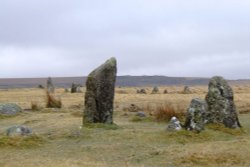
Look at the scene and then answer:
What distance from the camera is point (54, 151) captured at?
50.1 feet

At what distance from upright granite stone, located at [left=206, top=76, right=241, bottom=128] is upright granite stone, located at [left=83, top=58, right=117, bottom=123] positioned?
12.9ft

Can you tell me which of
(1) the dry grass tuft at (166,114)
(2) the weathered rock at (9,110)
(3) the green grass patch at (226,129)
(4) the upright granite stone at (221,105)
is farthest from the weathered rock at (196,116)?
(2) the weathered rock at (9,110)

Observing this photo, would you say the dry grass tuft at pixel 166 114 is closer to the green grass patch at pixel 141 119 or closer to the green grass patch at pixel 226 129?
the green grass patch at pixel 141 119

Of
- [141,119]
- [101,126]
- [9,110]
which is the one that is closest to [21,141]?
[101,126]

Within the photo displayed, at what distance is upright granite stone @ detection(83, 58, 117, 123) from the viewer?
20.5 meters

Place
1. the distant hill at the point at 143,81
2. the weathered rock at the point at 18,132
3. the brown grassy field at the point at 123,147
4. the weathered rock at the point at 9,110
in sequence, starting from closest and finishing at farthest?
the brown grassy field at the point at 123,147 < the weathered rock at the point at 18,132 < the weathered rock at the point at 9,110 < the distant hill at the point at 143,81

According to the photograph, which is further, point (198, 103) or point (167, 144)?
point (198, 103)

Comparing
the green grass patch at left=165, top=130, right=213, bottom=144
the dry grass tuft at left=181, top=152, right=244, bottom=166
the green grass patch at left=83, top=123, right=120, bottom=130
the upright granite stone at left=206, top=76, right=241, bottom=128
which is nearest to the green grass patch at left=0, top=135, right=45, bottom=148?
the green grass patch at left=83, top=123, right=120, bottom=130

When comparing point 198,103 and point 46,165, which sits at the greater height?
point 198,103

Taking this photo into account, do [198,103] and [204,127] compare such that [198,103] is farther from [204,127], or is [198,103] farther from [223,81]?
[223,81]

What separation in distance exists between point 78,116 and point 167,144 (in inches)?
343

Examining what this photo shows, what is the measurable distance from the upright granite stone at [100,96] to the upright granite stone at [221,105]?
12.9ft

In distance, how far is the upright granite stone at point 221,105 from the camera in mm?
20062

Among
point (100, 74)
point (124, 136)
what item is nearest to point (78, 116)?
point (100, 74)
